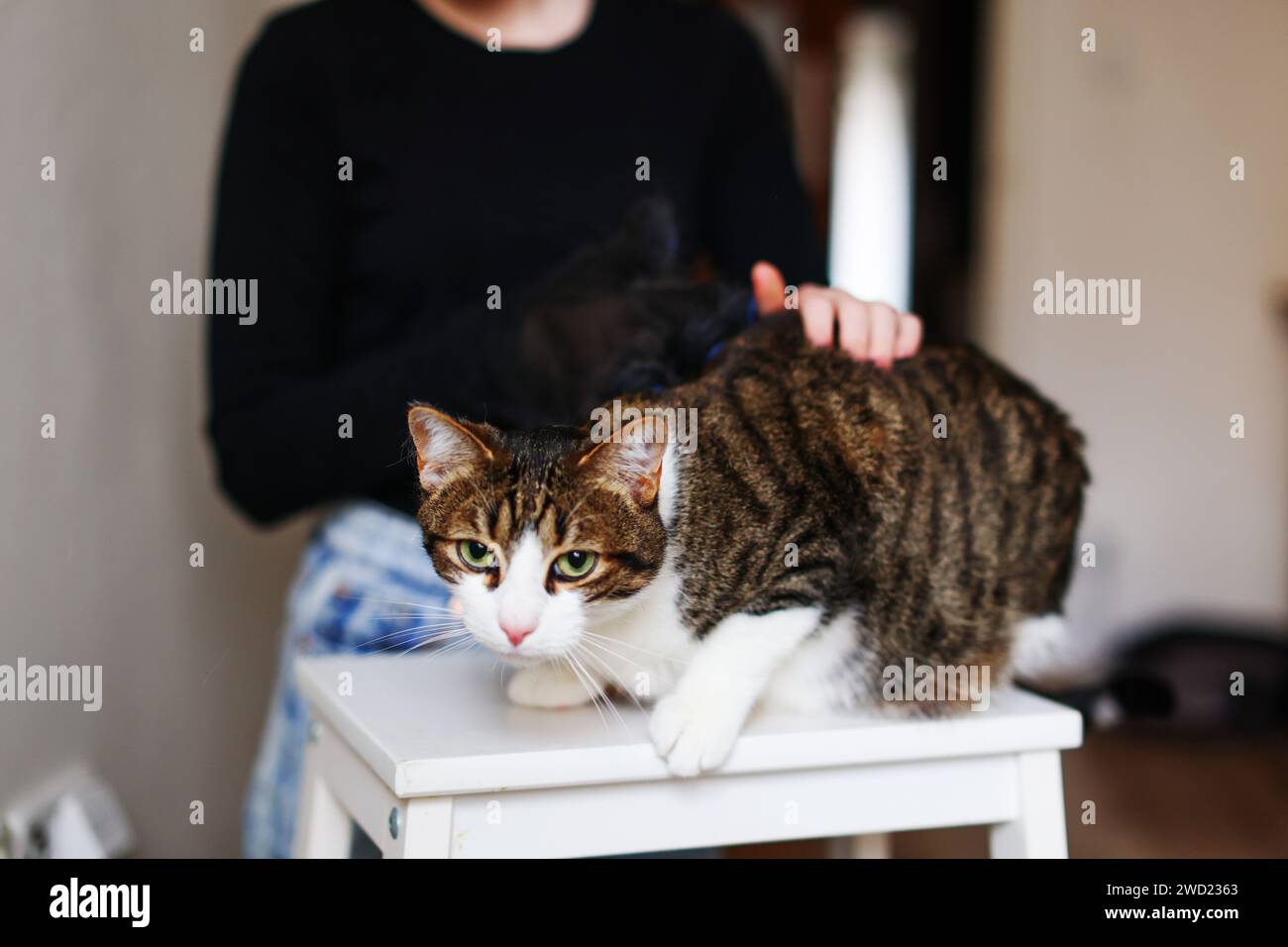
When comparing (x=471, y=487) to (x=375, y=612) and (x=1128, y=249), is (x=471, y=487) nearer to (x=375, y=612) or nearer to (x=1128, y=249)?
(x=375, y=612)

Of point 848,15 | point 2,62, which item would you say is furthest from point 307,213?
point 848,15

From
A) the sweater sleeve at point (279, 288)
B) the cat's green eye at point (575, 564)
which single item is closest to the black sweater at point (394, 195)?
the sweater sleeve at point (279, 288)

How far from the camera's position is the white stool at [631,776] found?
597 mm

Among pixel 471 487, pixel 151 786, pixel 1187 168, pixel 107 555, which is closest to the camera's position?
pixel 471 487

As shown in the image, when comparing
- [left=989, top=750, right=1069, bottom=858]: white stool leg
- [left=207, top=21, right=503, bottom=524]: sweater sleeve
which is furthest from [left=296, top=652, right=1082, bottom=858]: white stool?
[left=207, top=21, right=503, bottom=524]: sweater sleeve

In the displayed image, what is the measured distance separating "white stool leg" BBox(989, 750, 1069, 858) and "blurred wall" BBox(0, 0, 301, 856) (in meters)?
0.75

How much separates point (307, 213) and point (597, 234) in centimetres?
28

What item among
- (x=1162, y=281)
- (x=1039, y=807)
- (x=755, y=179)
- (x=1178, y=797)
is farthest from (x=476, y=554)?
(x=1162, y=281)

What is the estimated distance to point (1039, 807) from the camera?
27.4 inches

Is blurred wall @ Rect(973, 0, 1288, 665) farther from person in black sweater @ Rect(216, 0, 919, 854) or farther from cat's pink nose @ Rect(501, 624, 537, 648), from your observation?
cat's pink nose @ Rect(501, 624, 537, 648)

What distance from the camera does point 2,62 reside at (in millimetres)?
844
